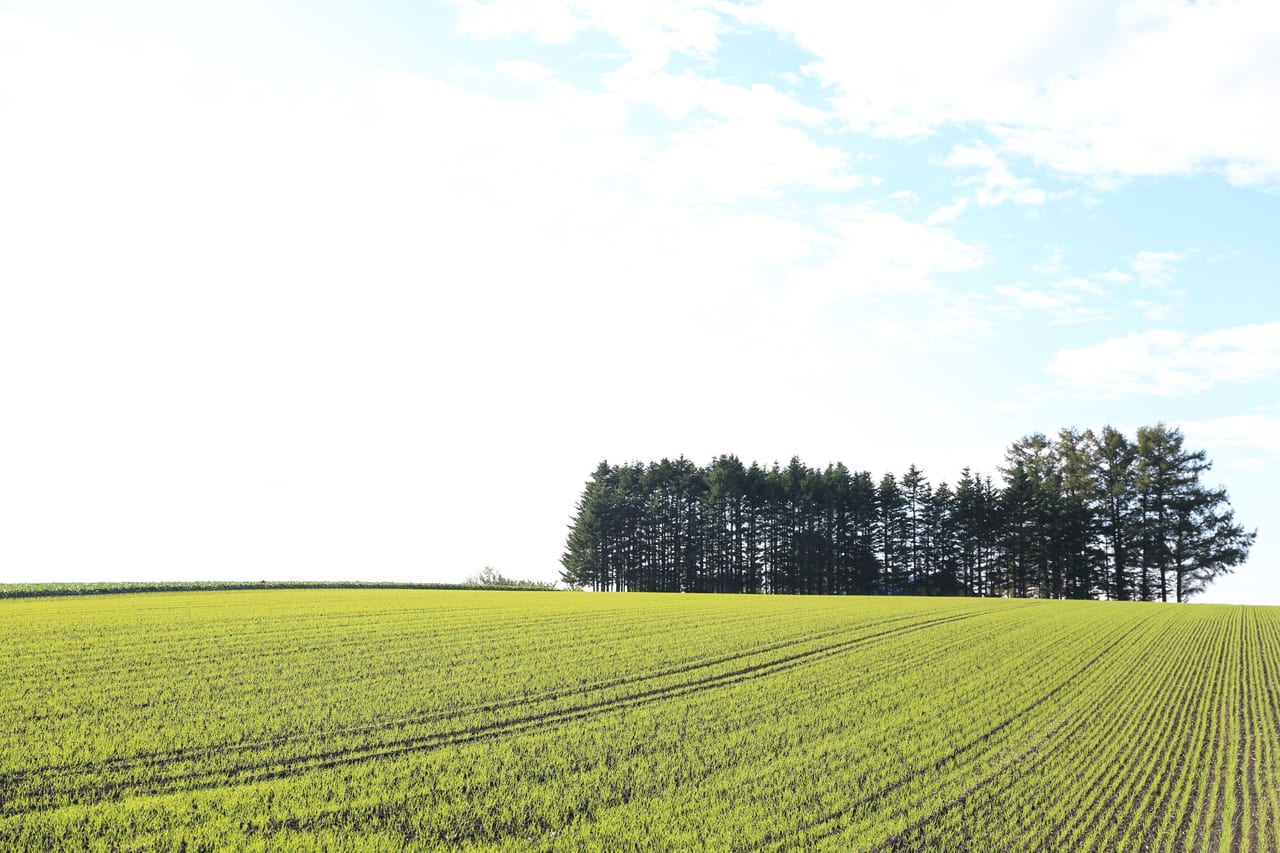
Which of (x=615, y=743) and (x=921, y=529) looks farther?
(x=921, y=529)

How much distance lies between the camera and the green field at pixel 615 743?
33.8 feet

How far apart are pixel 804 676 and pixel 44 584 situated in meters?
39.2

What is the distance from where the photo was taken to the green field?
1030 centimetres

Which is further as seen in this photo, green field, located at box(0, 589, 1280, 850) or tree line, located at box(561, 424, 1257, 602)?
tree line, located at box(561, 424, 1257, 602)

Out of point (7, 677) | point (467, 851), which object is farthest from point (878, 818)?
point (7, 677)

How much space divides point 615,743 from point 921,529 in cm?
7265

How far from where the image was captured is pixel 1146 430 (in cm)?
7394

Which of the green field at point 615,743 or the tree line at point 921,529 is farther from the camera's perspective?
the tree line at point 921,529

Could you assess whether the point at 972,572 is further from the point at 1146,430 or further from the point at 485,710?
the point at 485,710

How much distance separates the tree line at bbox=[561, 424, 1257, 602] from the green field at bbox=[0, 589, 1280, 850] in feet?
169

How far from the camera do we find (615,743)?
13703mm

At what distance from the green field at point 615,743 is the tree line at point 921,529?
5157cm

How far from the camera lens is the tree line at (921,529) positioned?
72.2 metres

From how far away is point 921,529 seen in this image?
81062 millimetres
